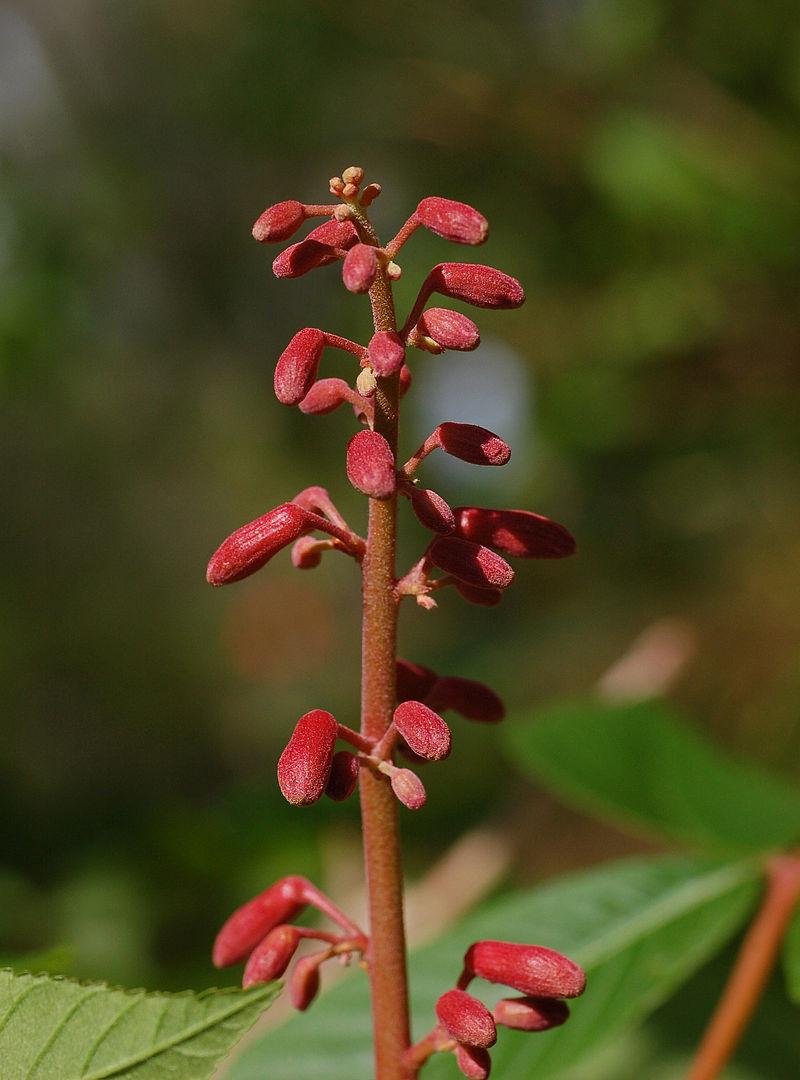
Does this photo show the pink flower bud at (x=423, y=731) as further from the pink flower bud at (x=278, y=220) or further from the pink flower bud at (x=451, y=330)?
the pink flower bud at (x=278, y=220)

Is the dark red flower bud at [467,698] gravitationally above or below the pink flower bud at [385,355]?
below

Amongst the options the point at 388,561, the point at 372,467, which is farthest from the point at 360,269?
the point at 388,561

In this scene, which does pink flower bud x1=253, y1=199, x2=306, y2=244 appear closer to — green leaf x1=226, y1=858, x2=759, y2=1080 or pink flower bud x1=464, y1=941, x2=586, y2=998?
pink flower bud x1=464, y1=941, x2=586, y2=998

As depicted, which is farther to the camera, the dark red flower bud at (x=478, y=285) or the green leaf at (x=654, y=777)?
the green leaf at (x=654, y=777)

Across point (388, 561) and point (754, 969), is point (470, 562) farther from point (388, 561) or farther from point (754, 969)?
point (754, 969)

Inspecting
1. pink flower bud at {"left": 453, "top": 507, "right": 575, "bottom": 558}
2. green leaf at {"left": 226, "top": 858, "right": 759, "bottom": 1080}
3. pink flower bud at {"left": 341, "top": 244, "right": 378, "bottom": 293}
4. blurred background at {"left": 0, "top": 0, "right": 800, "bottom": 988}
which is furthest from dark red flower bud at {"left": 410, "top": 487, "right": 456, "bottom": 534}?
green leaf at {"left": 226, "top": 858, "right": 759, "bottom": 1080}

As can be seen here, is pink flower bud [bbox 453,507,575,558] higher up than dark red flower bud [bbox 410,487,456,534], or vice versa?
dark red flower bud [bbox 410,487,456,534]

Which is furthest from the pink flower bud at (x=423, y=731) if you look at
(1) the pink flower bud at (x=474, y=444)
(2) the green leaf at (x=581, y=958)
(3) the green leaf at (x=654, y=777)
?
(3) the green leaf at (x=654, y=777)
